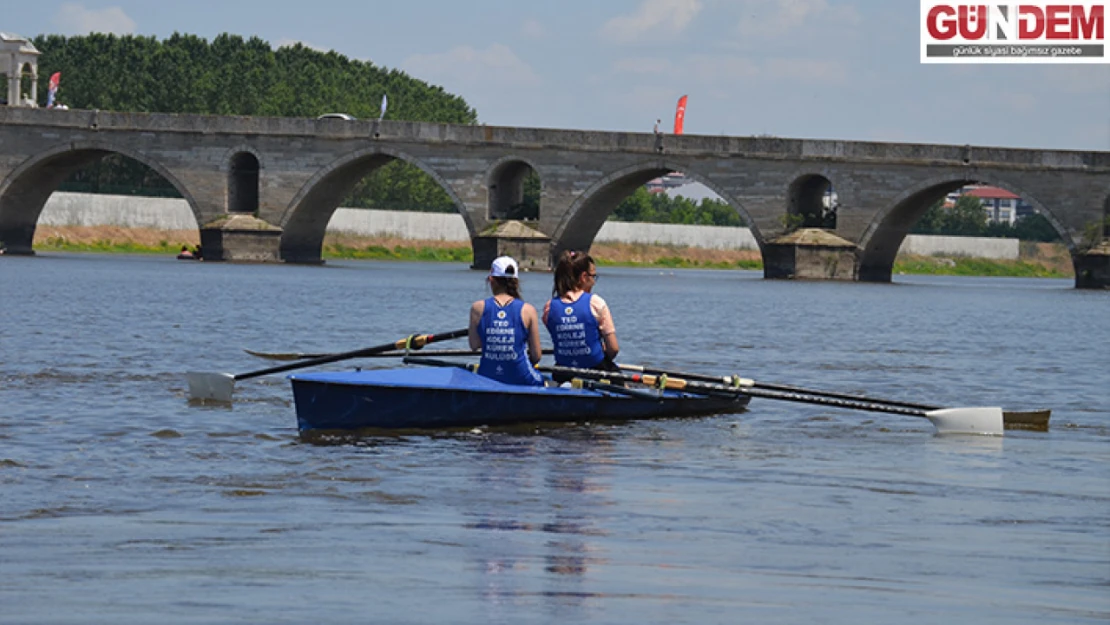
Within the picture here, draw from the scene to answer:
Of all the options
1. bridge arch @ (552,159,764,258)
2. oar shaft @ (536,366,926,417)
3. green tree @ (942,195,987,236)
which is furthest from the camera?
green tree @ (942,195,987,236)

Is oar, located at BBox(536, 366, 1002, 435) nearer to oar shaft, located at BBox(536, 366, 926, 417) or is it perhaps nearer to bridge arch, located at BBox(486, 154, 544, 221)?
oar shaft, located at BBox(536, 366, 926, 417)

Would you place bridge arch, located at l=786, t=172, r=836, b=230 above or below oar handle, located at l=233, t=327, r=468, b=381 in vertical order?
above

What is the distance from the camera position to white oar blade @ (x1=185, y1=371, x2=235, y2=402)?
14672 mm

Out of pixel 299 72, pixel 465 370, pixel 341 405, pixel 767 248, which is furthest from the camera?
pixel 299 72

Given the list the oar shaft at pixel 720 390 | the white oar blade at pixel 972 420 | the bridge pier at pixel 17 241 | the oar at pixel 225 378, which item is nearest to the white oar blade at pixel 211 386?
the oar at pixel 225 378

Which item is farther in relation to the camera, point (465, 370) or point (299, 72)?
point (299, 72)

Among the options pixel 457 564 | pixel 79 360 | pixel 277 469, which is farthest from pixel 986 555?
pixel 79 360

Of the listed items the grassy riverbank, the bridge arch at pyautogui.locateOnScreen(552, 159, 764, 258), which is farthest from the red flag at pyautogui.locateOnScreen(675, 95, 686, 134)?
the grassy riverbank

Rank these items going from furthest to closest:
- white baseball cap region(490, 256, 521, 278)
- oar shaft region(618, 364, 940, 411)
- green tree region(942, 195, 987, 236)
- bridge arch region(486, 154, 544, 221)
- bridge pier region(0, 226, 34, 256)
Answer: green tree region(942, 195, 987, 236)
bridge pier region(0, 226, 34, 256)
bridge arch region(486, 154, 544, 221)
oar shaft region(618, 364, 940, 411)
white baseball cap region(490, 256, 521, 278)

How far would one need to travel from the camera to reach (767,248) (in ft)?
192

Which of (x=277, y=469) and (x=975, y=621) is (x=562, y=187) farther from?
(x=975, y=621)

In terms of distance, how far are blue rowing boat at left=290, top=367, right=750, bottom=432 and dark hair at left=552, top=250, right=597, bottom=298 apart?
2.62 ft

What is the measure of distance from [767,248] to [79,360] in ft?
136

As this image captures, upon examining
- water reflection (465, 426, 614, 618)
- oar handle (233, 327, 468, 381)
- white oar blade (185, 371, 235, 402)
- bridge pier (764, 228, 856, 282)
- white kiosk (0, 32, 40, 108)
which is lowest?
water reflection (465, 426, 614, 618)
